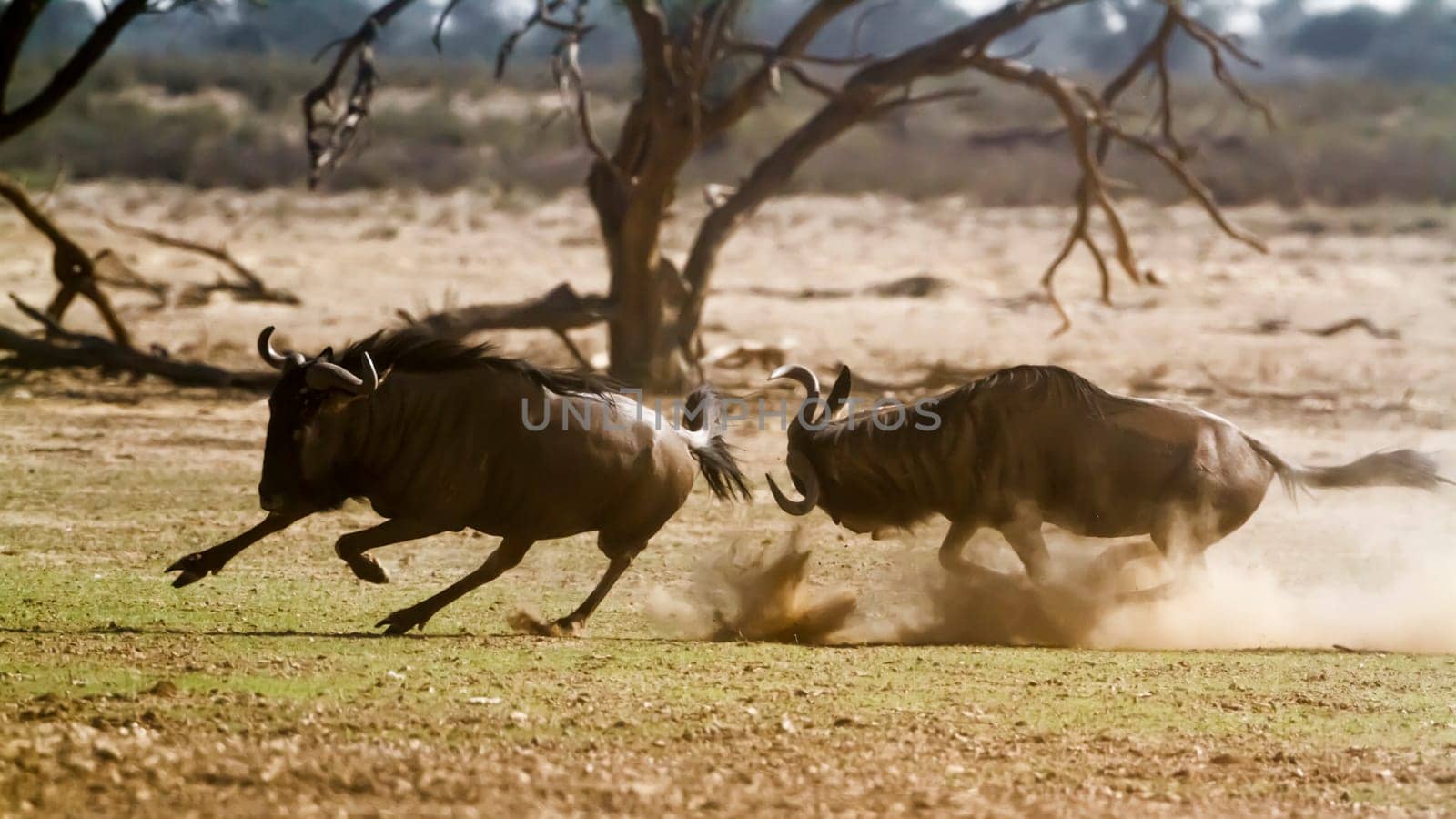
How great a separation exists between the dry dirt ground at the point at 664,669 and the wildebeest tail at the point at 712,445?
1.25 feet

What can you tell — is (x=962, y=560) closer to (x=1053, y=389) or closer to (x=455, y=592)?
(x=1053, y=389)

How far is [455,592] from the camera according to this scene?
8391 millimetres

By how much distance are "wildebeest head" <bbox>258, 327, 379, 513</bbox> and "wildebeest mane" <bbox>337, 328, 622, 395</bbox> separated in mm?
250

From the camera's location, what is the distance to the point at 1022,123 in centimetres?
4869

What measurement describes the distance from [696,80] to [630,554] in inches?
321

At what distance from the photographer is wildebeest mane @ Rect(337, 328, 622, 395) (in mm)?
8477

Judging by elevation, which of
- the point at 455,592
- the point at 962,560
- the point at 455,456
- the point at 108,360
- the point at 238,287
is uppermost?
the point at 455,456

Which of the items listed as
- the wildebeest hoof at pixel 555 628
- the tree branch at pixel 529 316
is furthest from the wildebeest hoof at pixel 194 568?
the tree branch at pixel 529 316

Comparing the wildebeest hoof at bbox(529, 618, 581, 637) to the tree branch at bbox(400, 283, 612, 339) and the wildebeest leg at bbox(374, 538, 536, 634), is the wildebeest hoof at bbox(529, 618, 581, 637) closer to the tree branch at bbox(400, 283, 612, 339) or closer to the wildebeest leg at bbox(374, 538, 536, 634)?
the wildebeest leg at bbox(374, 538, 536, 634)

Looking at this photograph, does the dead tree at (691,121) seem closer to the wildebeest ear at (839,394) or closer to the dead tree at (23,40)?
the dead tree at (23,40)

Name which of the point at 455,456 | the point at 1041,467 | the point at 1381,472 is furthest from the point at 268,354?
the point at 1381,472

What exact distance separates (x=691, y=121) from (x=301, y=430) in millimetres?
8668

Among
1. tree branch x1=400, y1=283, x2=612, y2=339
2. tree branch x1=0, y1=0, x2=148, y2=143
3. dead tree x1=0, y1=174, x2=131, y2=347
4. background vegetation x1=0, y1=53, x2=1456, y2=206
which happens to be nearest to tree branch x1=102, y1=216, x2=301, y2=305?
dead tree x1=0, y1=174, x2=131, y2=347

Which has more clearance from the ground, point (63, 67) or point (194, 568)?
point (63, 67)
